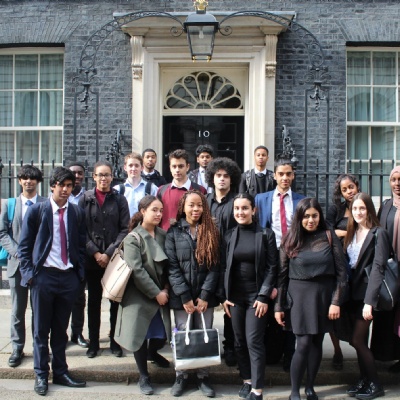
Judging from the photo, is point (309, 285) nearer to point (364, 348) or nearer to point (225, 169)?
point (364, 348)

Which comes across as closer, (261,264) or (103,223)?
(261,264)

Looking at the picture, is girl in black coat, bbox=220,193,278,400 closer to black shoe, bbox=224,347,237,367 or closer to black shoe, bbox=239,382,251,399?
black shoe, bbox=239,382,251,399

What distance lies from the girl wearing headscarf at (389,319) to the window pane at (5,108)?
21.9ft

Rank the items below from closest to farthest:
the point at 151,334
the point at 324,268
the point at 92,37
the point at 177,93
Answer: the point at 324,268, the point at 151,334, the point at 92,37, the point at 177,93

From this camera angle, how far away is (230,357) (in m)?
6.09

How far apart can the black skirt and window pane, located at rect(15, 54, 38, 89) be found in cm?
668

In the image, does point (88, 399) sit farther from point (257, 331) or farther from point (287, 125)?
point (287, 125)

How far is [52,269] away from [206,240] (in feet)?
4.39

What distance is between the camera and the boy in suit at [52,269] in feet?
18.2

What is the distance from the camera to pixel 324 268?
5285mm

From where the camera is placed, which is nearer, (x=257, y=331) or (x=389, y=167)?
A: (x=257, y=331)

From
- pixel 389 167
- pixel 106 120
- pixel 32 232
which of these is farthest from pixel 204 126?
pixel 32 232

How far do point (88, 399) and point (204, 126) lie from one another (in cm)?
565

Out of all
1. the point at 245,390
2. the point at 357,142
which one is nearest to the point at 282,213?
the point at 245,390
